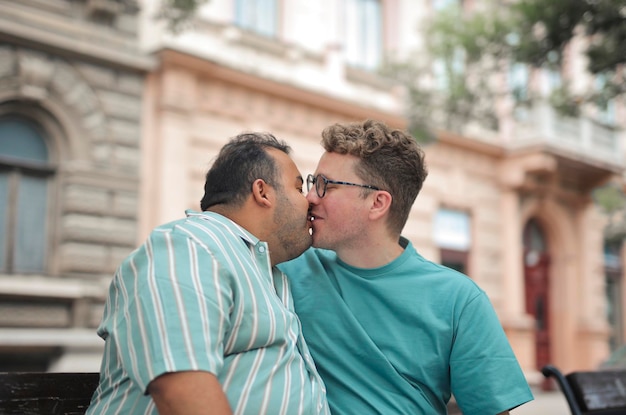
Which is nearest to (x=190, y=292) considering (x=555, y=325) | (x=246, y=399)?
(x=246, y=399)

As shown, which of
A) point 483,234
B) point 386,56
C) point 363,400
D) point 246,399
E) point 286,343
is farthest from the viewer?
point 483,234

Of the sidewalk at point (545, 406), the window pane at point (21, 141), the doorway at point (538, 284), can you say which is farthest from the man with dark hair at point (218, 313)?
the doorway at point (538, 284)

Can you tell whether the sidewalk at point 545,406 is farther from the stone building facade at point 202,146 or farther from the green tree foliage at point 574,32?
the green tree foliage at point 574,32

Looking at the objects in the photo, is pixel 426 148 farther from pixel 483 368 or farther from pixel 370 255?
pixel 483 368

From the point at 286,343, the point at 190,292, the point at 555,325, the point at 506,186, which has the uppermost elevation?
the point at 506,186

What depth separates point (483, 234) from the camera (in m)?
15.6

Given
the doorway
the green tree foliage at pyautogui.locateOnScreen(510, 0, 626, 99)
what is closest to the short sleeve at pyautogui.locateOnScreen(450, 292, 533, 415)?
the green tree foliage at pyautogui.locateOnScreen(510, 0, 626, 99)

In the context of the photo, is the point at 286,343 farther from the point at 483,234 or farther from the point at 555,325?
the point at 555,325

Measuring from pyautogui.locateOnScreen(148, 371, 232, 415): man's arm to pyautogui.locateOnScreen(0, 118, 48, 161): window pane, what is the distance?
8.18 metres

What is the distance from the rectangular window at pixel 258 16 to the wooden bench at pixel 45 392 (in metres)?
10.1

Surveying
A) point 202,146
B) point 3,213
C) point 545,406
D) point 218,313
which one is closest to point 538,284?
point 545,406

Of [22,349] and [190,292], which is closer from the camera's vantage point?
[190,292]

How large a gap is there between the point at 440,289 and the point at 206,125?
9081mm

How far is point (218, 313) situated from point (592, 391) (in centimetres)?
210
